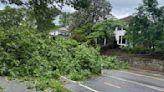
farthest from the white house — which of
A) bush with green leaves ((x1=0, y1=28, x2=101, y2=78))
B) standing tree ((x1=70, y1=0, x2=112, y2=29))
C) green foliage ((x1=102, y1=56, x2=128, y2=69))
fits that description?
bush with green leaves ((x1=0, y1=28, x2=101, y2=78))

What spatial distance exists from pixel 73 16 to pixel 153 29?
3016cm

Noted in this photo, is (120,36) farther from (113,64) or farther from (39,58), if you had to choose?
(39,58)

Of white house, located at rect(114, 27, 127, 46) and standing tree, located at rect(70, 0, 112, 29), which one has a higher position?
standing tree, located at rect(70, 0, 112, 29)

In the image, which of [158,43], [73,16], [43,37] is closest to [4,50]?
[43,37]

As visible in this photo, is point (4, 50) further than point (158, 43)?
No

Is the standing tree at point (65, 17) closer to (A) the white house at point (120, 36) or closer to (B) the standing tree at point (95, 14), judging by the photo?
(B) the standing tree at point (95, 14)

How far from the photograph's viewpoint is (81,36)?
62.9 m

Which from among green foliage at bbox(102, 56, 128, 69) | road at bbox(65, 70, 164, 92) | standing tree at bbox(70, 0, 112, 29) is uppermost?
standing tree at bbox(70, 0, 112, 29)

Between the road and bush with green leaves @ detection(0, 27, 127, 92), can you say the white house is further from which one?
the road

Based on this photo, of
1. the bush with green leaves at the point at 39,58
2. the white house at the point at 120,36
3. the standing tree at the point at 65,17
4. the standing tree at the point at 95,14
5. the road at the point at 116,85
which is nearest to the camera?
the standing tree at the point at 65,17

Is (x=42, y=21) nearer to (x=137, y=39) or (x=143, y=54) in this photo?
(x=137, y=39)

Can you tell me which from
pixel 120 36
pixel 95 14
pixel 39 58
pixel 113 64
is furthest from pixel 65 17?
pixel 120 36

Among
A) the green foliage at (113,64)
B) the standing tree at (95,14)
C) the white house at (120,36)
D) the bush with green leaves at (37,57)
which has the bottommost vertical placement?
the green foliage at (113,64)

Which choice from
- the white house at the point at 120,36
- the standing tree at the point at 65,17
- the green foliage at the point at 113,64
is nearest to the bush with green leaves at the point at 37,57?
the standing tree at the point at 65,17
